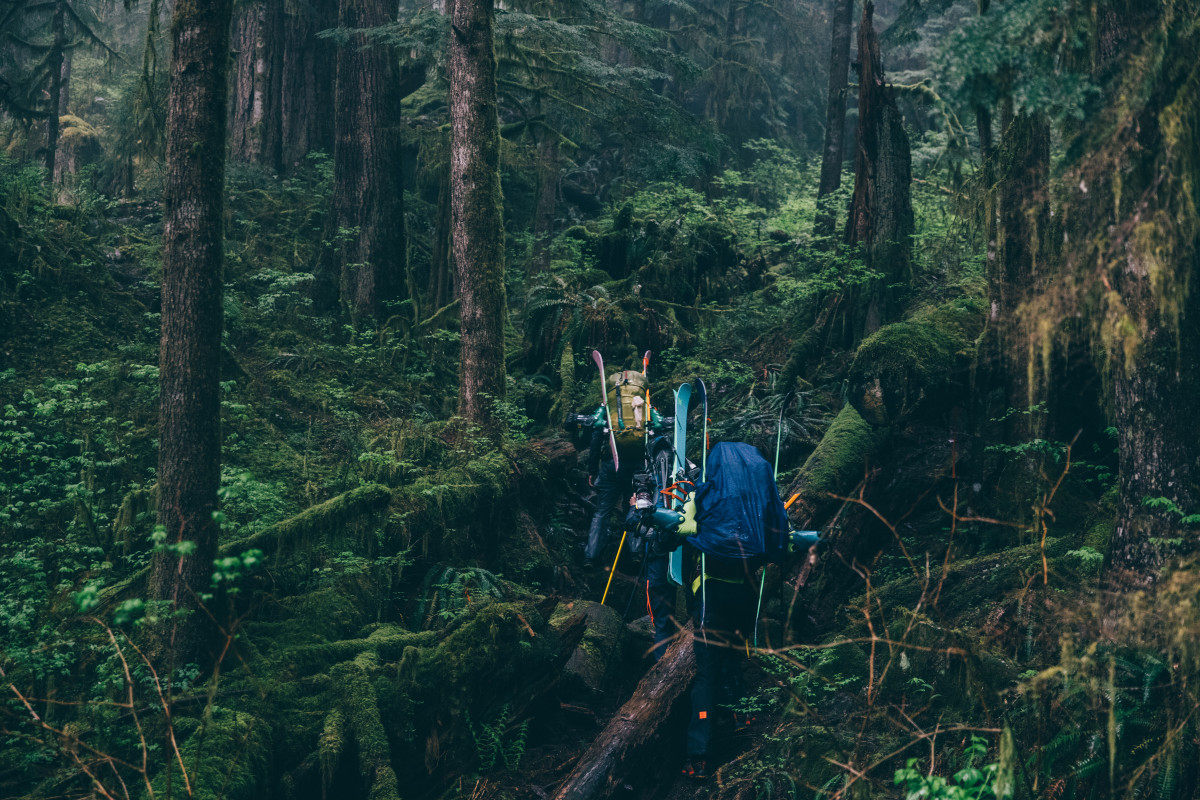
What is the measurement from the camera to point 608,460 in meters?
8.98

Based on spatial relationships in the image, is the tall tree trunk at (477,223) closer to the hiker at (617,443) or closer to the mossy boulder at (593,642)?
the hiker at (617,443)

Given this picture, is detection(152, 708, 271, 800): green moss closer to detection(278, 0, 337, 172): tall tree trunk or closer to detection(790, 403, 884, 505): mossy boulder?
detection(790, 403, 884, 505): mossy boulder

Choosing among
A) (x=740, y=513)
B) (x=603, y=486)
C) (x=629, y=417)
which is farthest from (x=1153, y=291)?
(x=603, y=486)

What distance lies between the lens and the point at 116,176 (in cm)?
1675

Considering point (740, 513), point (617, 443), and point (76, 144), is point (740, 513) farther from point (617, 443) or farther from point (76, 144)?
point (76, 144)

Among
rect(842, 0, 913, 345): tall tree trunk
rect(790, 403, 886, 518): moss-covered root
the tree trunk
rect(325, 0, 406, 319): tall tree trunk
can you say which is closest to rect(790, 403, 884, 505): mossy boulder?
rect(790, 403, 886, 518): moss-covered root

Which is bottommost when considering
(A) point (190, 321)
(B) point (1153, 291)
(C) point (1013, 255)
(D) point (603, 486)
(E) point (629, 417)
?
(D) point (603, 486)

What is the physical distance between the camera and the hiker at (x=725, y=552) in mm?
5754

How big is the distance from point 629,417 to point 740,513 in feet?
9.95

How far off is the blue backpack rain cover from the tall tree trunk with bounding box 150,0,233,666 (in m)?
3.61

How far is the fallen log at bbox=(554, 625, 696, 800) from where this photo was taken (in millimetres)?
5168

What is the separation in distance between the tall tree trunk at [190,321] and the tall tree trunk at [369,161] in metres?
7.81

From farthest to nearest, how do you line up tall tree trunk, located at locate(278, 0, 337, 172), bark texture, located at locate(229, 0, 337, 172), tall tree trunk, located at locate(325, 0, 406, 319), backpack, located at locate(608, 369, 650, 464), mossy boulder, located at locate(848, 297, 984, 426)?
1. bark texture, located at locate(229, 0, 337, 172)
2. tall tree trunk, located at locate(278, 0, 337, 172)
3. tall tree trunk, located at locate(325, 0, 406, 319)
4. backpack, located at locate(608, 369, 650, 464)
5. mossy boulder, located at locate(848, 297, 984, 426)

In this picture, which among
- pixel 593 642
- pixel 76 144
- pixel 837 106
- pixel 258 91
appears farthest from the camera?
pixel 76 144
